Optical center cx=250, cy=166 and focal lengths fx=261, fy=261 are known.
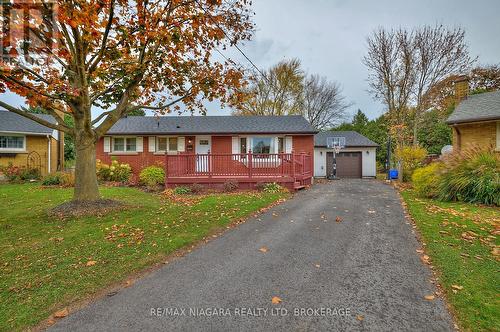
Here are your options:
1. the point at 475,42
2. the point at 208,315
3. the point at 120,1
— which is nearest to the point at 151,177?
the point at 120,1

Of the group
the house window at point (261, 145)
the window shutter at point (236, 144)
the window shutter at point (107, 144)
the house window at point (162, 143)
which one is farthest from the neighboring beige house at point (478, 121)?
the window shutter at point (107, 144)

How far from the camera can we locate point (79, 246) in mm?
4750

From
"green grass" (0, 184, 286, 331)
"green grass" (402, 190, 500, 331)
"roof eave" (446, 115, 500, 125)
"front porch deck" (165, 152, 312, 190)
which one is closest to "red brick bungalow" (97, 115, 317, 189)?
"front porch deck" (165, 152, 312, 190)

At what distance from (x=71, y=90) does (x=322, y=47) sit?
51.0 ft

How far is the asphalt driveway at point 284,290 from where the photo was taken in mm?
2604

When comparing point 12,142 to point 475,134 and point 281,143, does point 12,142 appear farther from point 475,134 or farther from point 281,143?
point 475,134

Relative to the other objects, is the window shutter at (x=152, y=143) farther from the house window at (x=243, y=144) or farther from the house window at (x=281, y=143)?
the house window at (x=281, y=143)

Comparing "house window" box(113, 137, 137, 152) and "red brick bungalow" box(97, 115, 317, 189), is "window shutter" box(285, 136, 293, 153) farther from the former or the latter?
"house window" box(113, 137, 137, 152)

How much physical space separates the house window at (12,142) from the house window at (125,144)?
20.8 ft

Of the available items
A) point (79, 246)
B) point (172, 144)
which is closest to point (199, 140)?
point (172, 144)

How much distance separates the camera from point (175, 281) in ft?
11.5

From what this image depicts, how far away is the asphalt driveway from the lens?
103 inches

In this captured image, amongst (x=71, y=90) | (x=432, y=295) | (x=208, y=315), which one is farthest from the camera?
(x=71, y=90)

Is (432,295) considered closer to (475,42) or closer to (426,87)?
(426,87)
